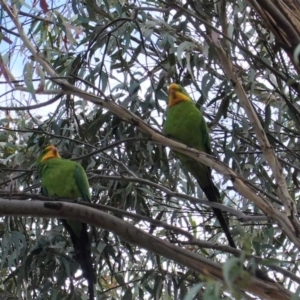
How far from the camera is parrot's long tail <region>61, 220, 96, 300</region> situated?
7.03ft

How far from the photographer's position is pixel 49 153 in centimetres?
258

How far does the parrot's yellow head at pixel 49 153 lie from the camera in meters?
2.56

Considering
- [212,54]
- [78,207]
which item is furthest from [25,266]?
[212,54]

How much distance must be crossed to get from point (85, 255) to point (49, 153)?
54 centimetres

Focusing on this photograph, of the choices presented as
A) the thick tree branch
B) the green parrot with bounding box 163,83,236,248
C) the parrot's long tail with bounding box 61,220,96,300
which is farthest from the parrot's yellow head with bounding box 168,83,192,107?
the thick tree branch

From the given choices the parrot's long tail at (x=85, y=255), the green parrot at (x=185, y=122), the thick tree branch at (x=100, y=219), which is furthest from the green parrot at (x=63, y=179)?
the thick tree branch at (x=100, y=219)

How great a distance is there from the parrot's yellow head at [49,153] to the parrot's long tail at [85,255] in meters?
0.32

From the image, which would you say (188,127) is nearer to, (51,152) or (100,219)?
(51,152)

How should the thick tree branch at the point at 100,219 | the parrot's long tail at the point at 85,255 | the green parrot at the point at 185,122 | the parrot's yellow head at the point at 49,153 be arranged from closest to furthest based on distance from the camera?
1. the thick tree branch at the point at 100,219
2. the parrot's long tail at the point at 85,255
3. the green parrot at the point at 185,122
4. the parrot's yellow head at the point at 49,153

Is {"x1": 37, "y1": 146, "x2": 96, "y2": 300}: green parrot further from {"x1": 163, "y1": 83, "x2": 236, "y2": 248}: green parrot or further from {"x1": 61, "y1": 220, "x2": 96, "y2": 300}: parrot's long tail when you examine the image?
{"x1": 163, "y1": 83, "x2": 236, "y2": 248}: green parrot

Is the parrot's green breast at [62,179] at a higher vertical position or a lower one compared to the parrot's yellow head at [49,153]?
lower

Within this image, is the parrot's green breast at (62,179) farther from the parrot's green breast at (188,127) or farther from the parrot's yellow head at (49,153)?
the parrot's green breast at (188,127)

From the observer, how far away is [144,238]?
1.50 m

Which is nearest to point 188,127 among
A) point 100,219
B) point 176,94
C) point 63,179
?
point 176,94
